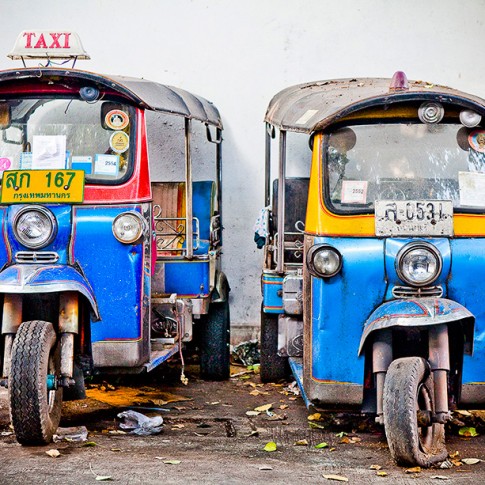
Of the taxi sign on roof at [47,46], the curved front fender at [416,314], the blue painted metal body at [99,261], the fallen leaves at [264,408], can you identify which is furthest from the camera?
the fallen leaves at [264,408]

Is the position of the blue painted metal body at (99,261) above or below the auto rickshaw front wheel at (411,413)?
above

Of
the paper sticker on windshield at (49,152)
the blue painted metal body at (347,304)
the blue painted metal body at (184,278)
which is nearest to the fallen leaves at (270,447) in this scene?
the blue painted metal body at (347,304)

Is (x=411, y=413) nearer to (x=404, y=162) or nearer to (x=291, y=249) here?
(x=404, y=162)

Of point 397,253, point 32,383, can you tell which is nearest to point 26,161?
point 32,383

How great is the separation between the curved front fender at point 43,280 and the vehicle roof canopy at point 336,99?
170 cm

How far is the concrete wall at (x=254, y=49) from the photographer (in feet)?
32.2

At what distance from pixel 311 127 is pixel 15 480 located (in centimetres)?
275

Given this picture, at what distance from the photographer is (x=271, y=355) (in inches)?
336

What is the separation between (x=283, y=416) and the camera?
24.5 feet

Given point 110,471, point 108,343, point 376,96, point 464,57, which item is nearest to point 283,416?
point 108,343

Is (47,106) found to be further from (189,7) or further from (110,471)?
(189,7)

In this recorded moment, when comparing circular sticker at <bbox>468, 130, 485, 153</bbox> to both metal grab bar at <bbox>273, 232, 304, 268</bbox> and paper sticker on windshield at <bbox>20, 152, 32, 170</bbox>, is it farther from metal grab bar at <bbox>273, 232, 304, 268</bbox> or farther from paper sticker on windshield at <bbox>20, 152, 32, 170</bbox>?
paper sticker on windshield at <bbox>20, 152, 32, 170</bbox>

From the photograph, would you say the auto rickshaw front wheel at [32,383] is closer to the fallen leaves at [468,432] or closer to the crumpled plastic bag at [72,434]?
the crumpled plastic bag at [72,434]

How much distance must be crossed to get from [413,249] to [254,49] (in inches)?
163
